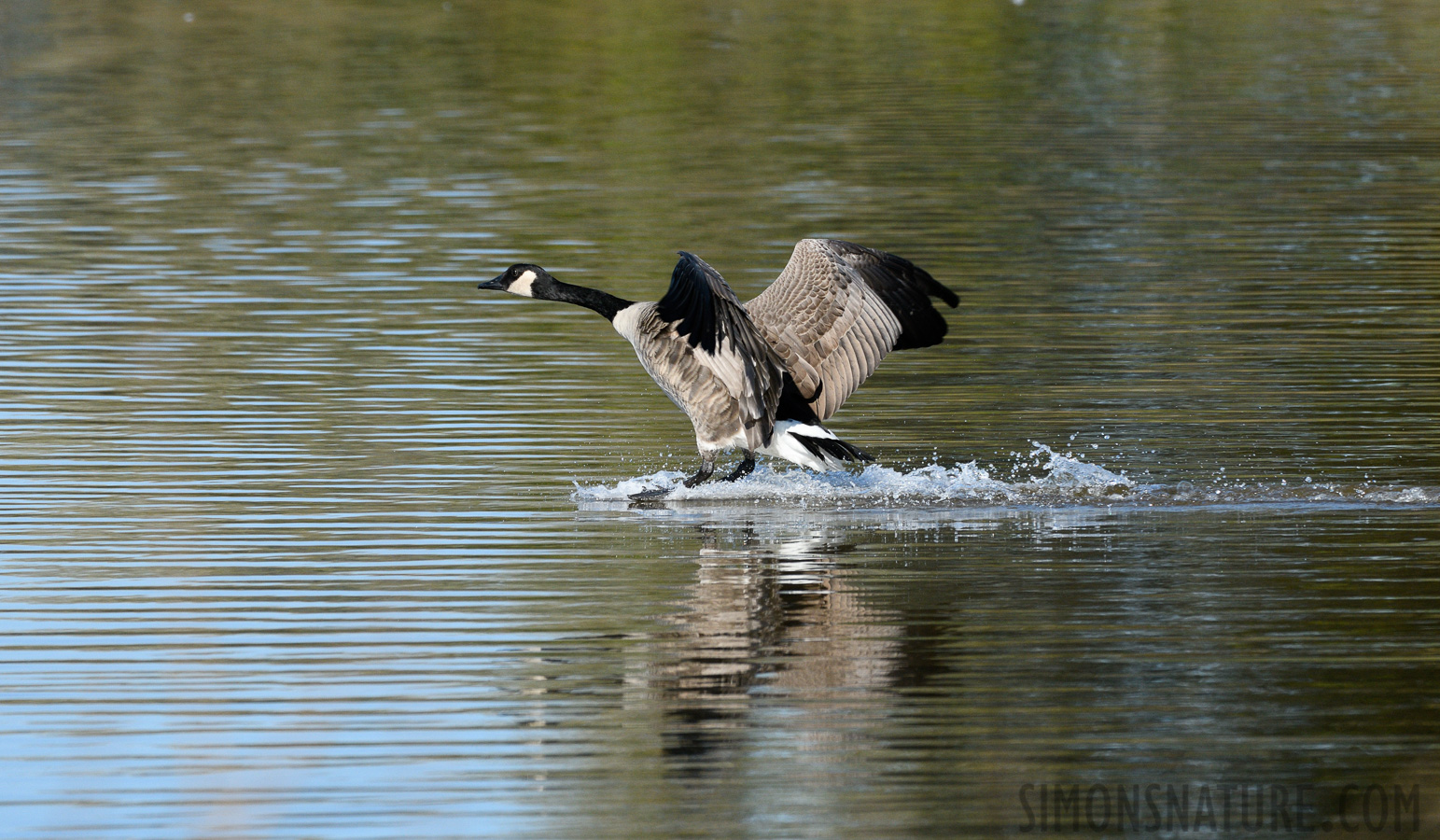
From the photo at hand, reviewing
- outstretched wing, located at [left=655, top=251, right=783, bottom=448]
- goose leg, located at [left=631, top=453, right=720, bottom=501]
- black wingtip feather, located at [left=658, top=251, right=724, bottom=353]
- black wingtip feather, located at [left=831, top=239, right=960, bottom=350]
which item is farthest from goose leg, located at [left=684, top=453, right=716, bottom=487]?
black wingtip feather, located at [left=658, top=251, right=724, bottom=353]

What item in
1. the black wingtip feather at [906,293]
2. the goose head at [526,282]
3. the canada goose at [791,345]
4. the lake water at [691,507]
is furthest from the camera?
the goose head at [526,282]

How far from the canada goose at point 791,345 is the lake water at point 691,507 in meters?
0.50

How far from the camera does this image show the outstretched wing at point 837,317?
12.7m

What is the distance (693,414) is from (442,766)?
506 centimetres

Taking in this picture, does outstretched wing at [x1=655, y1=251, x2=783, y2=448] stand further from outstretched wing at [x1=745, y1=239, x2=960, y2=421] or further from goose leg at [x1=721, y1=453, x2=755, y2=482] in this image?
goose leg at [x1=721, y1=453, x2=755, y2=482]

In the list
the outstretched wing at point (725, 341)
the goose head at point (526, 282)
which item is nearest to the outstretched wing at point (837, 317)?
the outstretched wing at point (725, 341)

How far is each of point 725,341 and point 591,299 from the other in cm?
141

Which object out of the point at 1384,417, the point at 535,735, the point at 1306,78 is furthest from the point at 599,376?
the point at 1306,78

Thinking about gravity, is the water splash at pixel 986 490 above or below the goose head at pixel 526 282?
below

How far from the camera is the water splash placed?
39.9 ft

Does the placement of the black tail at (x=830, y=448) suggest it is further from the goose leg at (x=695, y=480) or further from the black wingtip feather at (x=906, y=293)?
the black wingtip feather at (x=906, y=293)

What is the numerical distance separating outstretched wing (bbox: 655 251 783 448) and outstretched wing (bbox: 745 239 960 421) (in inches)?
18.1

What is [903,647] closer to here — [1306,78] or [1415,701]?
[1415,701]

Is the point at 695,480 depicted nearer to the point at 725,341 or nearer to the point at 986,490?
the point at 725,341
